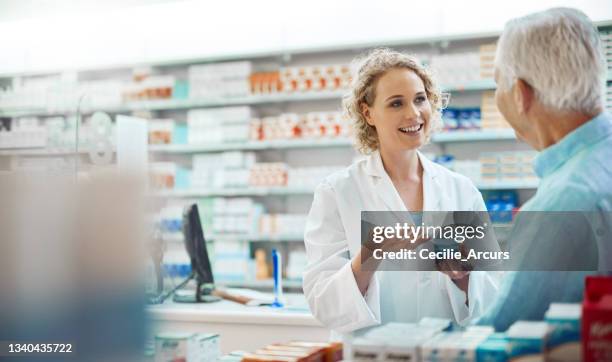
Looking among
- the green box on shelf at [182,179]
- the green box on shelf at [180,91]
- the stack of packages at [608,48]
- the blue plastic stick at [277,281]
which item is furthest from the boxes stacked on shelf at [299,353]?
the green box on shelf at [180,91]

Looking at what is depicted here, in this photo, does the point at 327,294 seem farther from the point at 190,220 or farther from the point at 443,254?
the point at 190,220

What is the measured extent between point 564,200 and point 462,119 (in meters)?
3.90

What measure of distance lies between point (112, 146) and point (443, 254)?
4.56 ft

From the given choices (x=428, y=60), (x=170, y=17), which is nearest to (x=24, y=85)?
(x=170, y=17)

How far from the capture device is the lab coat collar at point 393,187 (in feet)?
7.00

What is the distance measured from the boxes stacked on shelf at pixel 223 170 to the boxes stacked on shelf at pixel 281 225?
36cm

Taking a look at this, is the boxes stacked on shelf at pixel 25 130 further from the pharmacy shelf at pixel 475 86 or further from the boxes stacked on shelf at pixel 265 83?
the pharmacy shelf at pixel 475 86

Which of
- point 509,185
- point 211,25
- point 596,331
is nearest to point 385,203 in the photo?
point 596,331

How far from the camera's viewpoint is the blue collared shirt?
1188 mm

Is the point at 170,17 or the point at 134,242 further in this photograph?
the point at 170,17

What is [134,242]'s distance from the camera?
3.28ft

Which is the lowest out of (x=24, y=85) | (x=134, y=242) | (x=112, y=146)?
(x=134, y=242)

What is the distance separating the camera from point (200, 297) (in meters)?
3.45

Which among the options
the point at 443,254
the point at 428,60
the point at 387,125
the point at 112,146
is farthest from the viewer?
the point at 428,60
